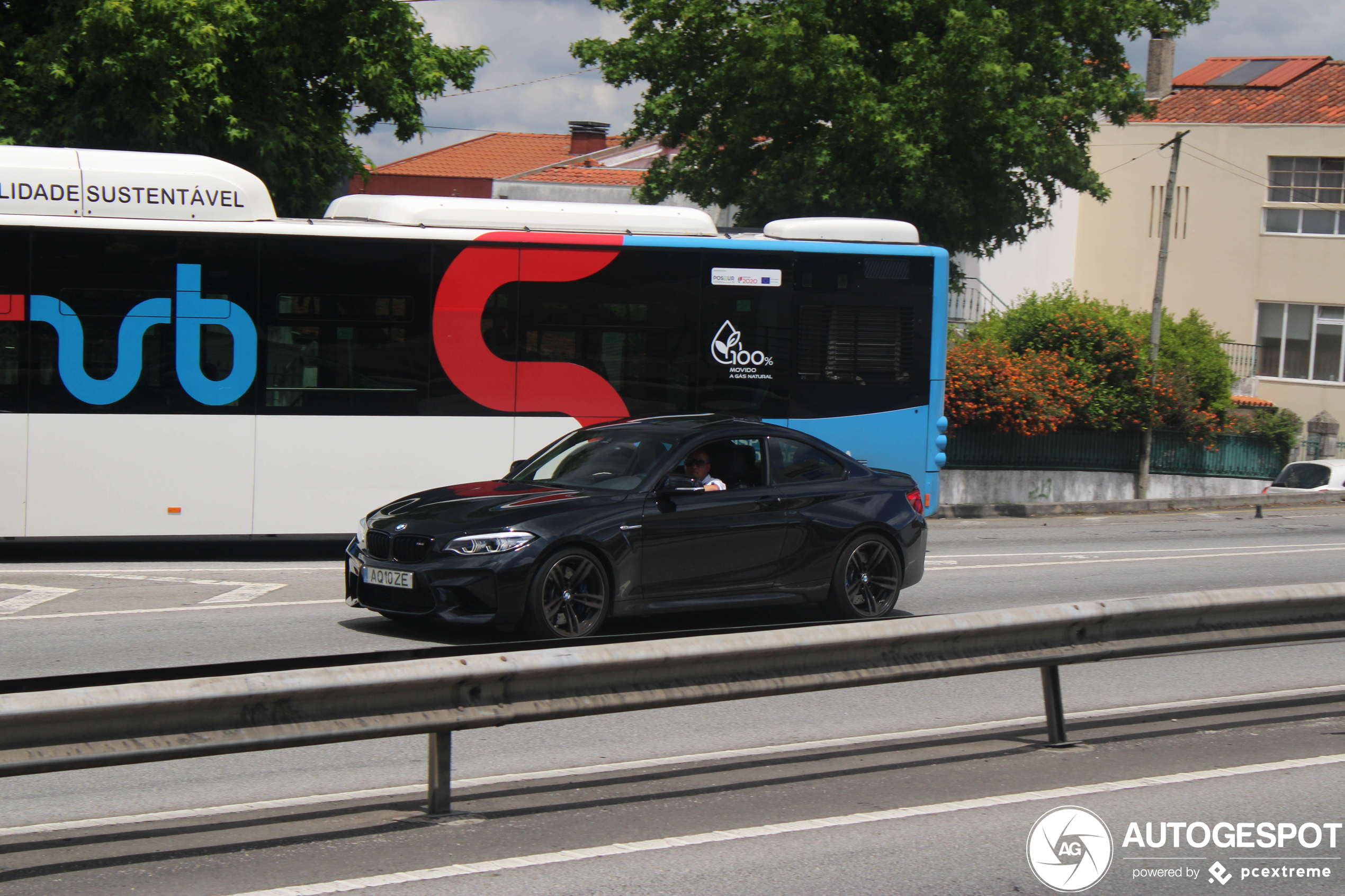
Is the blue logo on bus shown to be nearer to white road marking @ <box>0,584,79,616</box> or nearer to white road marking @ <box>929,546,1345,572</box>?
white road marking @ <box>0,584,79,616</box>

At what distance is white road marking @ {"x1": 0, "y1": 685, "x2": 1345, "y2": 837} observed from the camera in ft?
17.6

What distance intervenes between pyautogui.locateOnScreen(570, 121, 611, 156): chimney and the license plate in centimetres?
4187

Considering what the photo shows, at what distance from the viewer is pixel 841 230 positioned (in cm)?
1439

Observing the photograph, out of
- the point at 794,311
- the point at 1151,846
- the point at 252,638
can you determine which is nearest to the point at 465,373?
the point at 794,311

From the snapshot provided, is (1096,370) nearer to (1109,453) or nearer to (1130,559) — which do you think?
(1109,453)

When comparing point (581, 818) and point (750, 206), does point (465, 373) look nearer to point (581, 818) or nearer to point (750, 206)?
point (581, 818)

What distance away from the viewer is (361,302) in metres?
12.8

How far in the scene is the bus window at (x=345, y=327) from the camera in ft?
41.3

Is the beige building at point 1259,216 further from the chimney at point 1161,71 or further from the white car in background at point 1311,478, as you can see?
the white car in background at point 1311,478

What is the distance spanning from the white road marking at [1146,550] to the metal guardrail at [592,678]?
28.4ft

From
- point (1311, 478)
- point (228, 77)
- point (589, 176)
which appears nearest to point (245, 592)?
point (228, 77)

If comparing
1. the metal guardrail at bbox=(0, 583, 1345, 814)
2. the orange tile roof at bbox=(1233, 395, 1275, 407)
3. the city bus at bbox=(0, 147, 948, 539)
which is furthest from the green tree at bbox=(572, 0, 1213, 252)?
the metal guardrail at bbox=(0, 583, 1345, 814)

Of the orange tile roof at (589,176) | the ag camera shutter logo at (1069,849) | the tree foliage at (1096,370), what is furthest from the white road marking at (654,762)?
the orange tile roof at (589,176)

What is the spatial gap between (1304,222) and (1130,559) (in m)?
27.6
